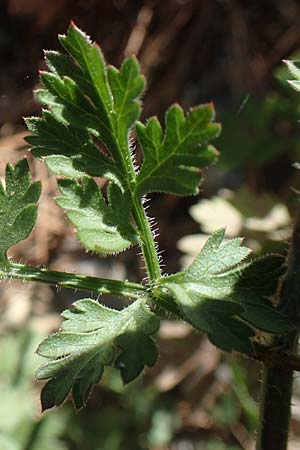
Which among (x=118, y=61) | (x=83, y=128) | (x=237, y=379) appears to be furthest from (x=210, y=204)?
(x=83, y=128)

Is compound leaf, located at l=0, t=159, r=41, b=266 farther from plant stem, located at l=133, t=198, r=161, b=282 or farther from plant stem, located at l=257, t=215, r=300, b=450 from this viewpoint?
plant stem, located at l=257, t=215, r=300, b=450

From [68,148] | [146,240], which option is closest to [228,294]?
[146,240]

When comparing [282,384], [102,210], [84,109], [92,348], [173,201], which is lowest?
[173,201]

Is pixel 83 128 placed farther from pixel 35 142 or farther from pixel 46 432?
pixel 46 432

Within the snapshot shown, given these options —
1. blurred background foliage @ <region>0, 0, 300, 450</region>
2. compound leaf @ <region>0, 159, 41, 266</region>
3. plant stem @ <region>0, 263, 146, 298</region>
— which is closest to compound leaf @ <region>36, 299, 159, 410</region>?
plant stem @ <region>0, 263, 146, 298</region>

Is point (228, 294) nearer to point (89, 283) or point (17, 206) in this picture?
point (89, 283)

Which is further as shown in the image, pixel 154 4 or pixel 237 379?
pixel 154 4

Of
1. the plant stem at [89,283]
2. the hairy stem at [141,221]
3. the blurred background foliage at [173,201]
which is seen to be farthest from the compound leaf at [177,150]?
the blurred background foliage at [173,201]
